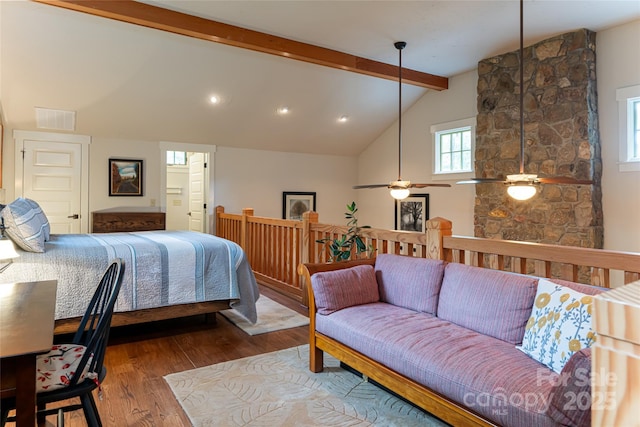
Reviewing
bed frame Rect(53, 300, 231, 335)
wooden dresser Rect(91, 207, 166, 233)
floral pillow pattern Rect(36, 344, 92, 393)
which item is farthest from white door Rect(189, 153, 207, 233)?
floral pillow pattern Rect(36, 344, 92, 393)

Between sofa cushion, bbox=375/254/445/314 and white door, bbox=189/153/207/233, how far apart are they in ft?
15.2

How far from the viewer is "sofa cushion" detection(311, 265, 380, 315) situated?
8.57ft

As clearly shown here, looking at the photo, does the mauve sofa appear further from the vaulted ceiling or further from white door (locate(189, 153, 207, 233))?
white door (locate(189, 153, 207, 233))

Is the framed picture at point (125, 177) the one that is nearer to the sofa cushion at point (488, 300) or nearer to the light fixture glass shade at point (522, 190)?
the sofa cushion at point (488, 300)

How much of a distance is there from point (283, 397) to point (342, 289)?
762 millimetres

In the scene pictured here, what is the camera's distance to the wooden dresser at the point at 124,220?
18.9ft

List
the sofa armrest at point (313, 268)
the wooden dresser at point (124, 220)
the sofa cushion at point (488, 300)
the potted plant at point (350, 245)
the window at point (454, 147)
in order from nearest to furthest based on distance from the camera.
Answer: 1. the sofa cushion at point (488, 300)
2. the sofa armrest at point (313, 268)
3. the potted plant at point (350, 245)
4. the wooden dresser at point (124, 220)
5. the window at point (454, 147)

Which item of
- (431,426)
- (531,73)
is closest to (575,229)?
(531,73)

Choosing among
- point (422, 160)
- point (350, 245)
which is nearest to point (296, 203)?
point (422, 160)

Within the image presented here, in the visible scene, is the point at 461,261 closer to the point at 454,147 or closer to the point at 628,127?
the point at 628,127

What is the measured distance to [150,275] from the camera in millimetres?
3195

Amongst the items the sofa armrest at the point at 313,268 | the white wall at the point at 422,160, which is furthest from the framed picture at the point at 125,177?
the sofa armrest at the point at 313,268

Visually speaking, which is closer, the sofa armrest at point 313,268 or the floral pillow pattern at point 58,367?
the floral pillow pattern at point 58,367

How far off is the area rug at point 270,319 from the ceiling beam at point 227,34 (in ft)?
9.84
